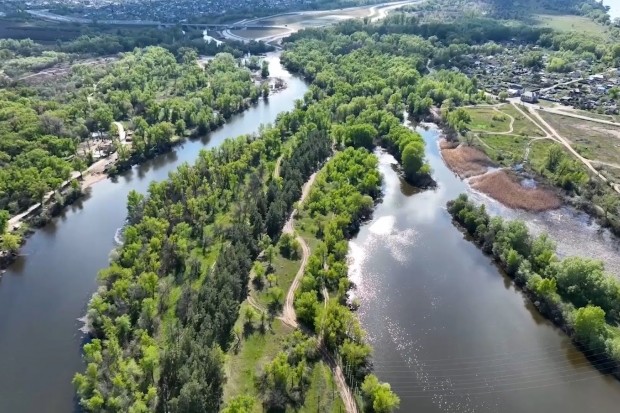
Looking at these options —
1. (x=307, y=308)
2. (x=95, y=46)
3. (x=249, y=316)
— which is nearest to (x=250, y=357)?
(x=249, y=316)

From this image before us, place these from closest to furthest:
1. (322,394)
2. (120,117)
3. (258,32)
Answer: (322,394) → (120,117) → (258,32)

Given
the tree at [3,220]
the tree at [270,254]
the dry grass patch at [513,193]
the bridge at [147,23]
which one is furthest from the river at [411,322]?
the bridge at [147,23]

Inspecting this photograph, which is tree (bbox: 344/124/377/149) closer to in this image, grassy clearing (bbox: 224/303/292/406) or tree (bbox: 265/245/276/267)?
tree (bbox: 265/245/276/267)

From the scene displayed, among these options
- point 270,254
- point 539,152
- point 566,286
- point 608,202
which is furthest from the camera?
point 539,152

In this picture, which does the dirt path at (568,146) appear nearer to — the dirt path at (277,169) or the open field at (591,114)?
the open field at (591,114)

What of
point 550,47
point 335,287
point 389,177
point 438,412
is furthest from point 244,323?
point 550,47

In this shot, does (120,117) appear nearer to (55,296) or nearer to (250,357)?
(55,296)
